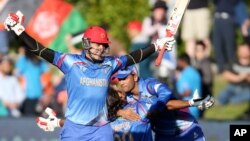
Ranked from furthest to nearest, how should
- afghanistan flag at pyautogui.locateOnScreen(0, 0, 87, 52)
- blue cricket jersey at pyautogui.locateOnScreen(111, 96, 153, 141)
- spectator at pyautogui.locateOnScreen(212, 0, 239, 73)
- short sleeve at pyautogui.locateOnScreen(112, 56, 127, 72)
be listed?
afghanistan flag at pyautogui.locateOnScreen(0, 0, 87, 52) < spectator at pyautogui.locateOnScreen(212, 0, 239, 73) < blue cricket jersey at pyautogui.locateOnScreen(111, 96, 153, 141) < short sleeve at pyautogui.locateOnScreen(112, 56, 127, 72)

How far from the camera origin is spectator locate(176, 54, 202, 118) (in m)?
18.3

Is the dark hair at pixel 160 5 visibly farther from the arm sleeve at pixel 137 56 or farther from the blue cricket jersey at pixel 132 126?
the arm sleeve at pixel 137 56

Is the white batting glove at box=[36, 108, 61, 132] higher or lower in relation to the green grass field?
higher

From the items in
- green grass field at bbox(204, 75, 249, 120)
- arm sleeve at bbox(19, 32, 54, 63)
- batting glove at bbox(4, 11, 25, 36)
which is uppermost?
batting glove at bbox(4, 11, 25, 36)

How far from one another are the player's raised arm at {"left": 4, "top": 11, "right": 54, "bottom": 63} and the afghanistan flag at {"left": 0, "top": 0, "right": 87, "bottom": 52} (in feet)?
23.9

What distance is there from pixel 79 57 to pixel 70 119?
28.4 inches

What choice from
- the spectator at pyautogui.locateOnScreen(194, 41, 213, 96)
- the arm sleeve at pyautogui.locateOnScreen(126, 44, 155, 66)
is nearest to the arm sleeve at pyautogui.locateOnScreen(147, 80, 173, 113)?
the arm sleeve at pyautogui.locateOnScreen(126, 44, 155, 66)

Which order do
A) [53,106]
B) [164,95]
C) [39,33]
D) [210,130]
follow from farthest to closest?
[39,33] → [53,106] → [210,130] → [164,95]

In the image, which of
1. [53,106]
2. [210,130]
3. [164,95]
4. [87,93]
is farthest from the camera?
[53,106]

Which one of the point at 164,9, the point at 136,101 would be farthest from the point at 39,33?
the point at 136,101

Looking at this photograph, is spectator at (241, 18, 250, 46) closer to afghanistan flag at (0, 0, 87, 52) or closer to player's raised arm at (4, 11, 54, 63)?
afghanistan flag at (0, 0, 87, 52)

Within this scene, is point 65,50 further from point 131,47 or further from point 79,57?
point 79,57

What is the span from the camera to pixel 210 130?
17.2 m

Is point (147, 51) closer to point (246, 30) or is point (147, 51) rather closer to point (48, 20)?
point (246, 30)
